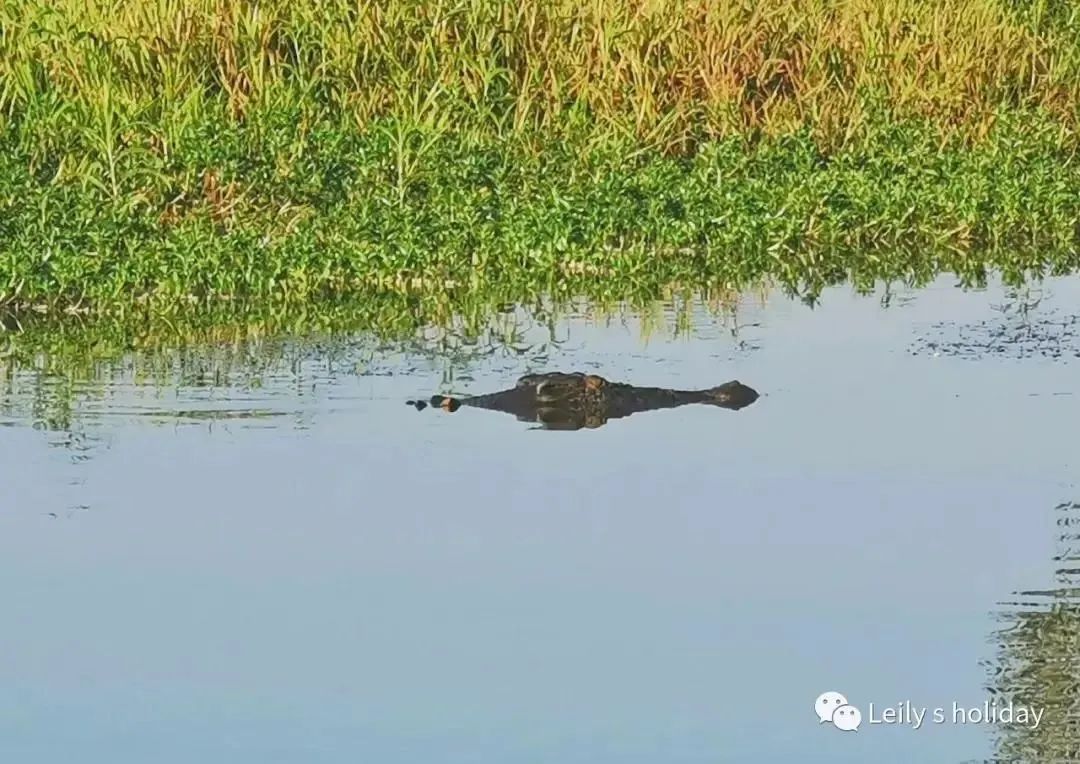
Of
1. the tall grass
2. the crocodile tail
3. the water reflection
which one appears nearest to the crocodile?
the crocodile tail

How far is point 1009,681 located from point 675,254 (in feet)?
18.0

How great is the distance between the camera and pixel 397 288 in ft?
33.7

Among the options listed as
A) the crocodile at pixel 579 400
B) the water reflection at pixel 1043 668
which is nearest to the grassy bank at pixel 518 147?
the crocodile at pixel 579 400

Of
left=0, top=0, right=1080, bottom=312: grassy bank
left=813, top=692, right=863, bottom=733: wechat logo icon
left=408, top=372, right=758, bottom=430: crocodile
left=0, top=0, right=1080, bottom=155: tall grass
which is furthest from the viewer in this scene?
left=0, top=0, right=1080, bottom=155: tall grass

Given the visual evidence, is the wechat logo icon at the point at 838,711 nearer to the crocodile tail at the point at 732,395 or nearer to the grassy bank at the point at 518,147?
the crocodile tail at the point at 732,395

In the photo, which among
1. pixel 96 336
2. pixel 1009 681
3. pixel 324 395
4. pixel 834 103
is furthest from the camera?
pixel 834 103

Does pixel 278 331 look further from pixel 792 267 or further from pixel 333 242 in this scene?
pixel 792 267

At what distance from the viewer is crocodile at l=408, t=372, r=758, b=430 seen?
8.07 m

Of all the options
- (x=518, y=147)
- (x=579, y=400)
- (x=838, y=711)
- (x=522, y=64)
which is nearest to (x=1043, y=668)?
(x=838, y=711)

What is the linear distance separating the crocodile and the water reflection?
6.25ft

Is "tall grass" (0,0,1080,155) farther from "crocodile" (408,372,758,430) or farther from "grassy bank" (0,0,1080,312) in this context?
"crocodile" (408,372,758,430)

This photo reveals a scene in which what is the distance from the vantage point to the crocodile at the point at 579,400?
807 centimetres

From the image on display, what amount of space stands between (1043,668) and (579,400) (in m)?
2.53

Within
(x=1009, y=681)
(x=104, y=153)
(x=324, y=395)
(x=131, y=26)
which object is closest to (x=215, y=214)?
(x=104, y=153)
